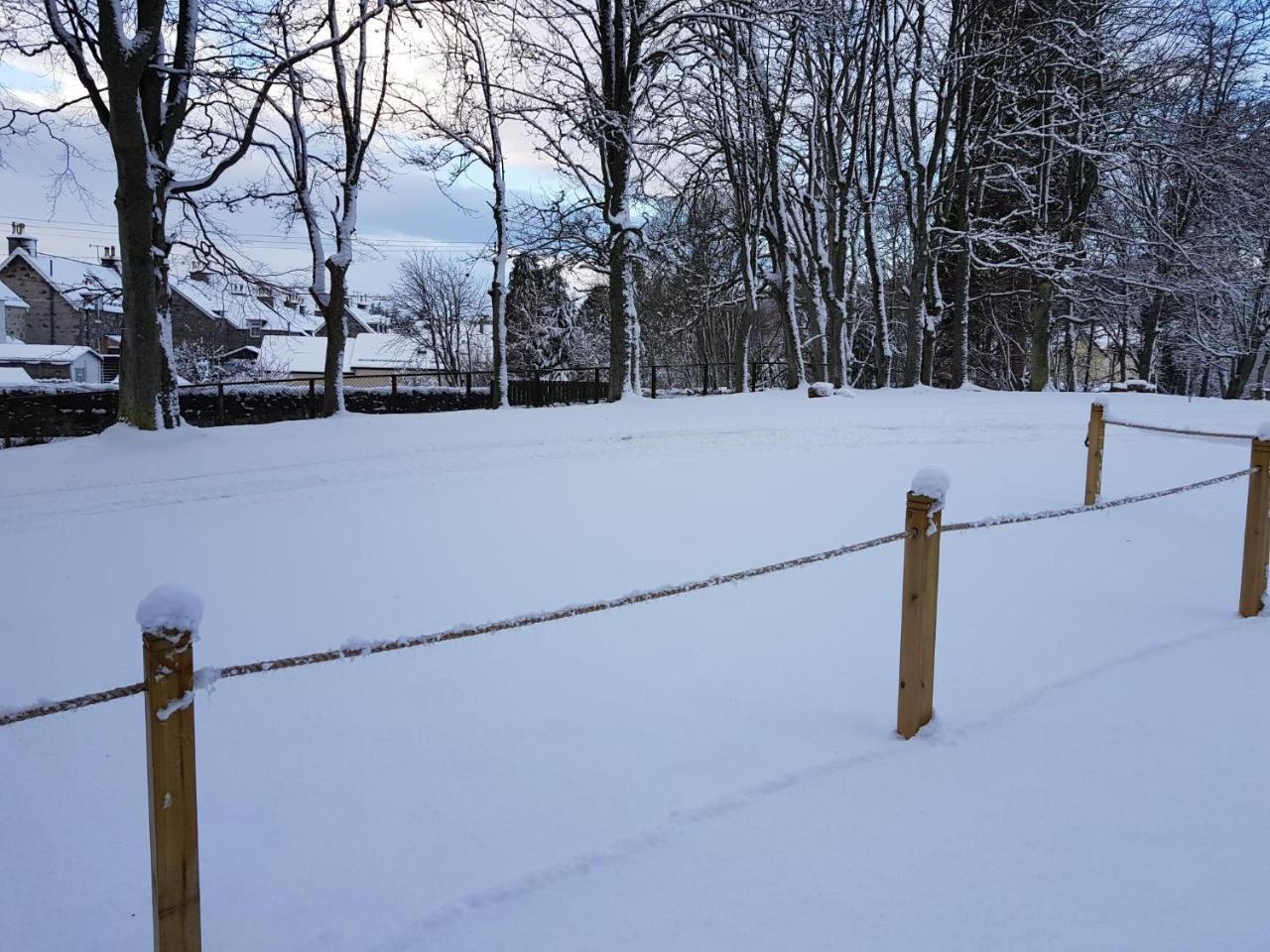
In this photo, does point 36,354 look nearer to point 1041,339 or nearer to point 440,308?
point 440,308

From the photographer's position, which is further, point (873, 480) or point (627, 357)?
point (627, 357)

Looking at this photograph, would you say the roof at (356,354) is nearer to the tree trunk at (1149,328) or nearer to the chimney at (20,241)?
the chimney at (20,241)

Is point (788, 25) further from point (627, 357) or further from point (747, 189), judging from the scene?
point (627, 357)

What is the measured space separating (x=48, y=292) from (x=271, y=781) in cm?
6446

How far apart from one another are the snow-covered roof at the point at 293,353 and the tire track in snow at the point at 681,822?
52.1 m

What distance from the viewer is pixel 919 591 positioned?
11.6ft

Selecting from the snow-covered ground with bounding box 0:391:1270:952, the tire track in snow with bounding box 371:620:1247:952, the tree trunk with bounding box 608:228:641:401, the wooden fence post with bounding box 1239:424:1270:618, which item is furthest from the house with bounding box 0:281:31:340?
the wooden fence post with bounding box 1239:424:1270:618

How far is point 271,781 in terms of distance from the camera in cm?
353

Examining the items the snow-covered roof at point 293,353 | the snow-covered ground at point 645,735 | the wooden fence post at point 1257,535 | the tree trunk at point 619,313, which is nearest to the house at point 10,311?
the snow-covered roof at point 293,353

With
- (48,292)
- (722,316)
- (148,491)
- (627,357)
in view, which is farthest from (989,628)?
(48,292)

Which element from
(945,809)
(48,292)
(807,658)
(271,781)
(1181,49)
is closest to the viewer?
(945,809)

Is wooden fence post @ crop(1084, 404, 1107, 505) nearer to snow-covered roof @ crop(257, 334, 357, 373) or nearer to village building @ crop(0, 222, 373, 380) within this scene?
village building @ crop(0, 222, 373, 380)

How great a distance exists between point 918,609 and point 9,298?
208 ft

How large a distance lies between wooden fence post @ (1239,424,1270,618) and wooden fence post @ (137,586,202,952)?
18.2 ft
